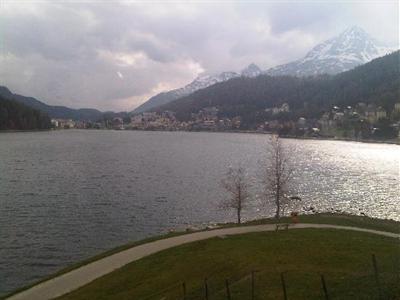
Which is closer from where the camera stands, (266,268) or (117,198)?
(266,268)

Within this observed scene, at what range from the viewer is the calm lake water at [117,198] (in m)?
43.8

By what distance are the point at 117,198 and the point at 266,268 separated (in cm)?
4768

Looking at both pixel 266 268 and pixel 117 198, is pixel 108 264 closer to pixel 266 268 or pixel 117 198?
pixel 266 268

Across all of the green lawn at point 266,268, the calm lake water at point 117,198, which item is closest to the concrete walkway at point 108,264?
the green lawn at point 266,268

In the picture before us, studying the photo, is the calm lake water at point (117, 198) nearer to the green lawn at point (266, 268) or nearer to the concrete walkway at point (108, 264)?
the concrete walkway at point (108, 264)

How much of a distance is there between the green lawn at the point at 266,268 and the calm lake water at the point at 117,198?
12.1m

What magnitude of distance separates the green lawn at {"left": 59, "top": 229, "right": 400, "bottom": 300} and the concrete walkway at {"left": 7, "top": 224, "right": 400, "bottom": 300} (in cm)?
163

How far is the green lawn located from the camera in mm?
19703

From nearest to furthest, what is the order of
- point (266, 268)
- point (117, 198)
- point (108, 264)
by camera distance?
Result: point (266, 268) → point (108, 264) → point (117, 198)

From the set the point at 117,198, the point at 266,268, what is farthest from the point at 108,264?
the point at 117,198

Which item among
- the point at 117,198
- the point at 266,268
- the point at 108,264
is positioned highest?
the point at 266,268

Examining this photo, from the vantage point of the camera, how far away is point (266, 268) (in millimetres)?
25094

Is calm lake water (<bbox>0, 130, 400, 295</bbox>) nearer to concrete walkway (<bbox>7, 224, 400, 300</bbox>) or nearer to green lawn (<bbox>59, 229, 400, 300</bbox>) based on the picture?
concrete walkway (<bbox>7, 224, 400, 300</bbox>)

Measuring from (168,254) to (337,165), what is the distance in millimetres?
104654
